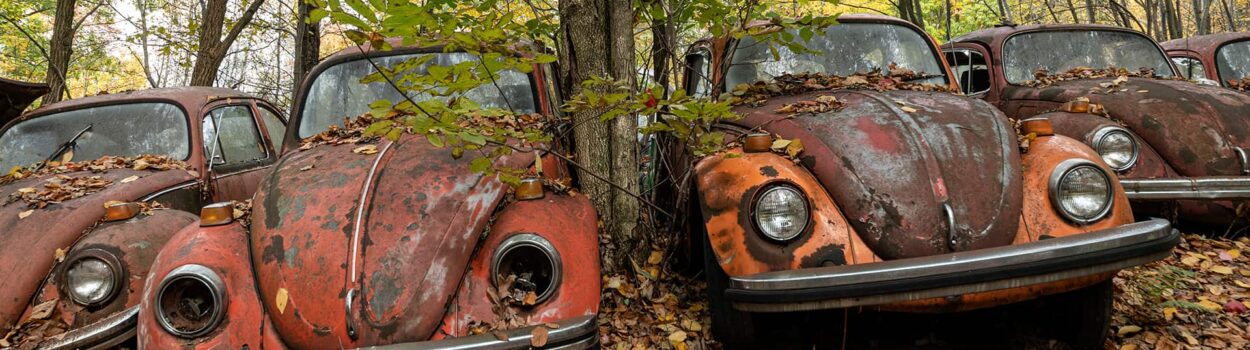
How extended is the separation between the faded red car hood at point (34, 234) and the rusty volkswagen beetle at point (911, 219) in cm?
312

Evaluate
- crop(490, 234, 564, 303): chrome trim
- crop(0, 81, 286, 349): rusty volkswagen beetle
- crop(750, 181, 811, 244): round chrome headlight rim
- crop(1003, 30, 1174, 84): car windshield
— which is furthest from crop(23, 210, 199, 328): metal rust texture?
crop(1003, 30, 1174, 84): car windshield

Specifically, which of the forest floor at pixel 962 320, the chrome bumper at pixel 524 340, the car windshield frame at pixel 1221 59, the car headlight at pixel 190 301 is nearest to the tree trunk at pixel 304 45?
the forest floor at pixel 962 320

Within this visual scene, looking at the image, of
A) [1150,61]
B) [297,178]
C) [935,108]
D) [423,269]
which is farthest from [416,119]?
[1150,61]

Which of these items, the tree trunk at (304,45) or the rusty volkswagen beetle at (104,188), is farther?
the tree trunk at (304,45)

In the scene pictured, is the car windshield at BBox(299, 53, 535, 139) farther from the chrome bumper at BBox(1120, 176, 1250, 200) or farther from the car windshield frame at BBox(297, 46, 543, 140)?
the chrome bumper at BBox(1120, 176, 1250, 200)

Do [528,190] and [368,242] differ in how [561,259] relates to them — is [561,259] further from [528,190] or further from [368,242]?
[368,242]

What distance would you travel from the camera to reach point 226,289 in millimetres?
2408

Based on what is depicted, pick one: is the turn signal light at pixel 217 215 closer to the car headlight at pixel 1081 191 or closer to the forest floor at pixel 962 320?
the forest floor at pixel 962 320

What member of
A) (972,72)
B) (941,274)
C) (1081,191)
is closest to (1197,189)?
(1081,191)

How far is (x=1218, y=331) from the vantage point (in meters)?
3.09

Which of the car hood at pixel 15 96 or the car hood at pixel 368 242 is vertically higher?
the car hood at pixel 15 96

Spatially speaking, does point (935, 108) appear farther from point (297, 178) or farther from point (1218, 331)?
point (297, 178)

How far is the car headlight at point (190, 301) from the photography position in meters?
2.34

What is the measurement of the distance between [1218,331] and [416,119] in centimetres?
363
